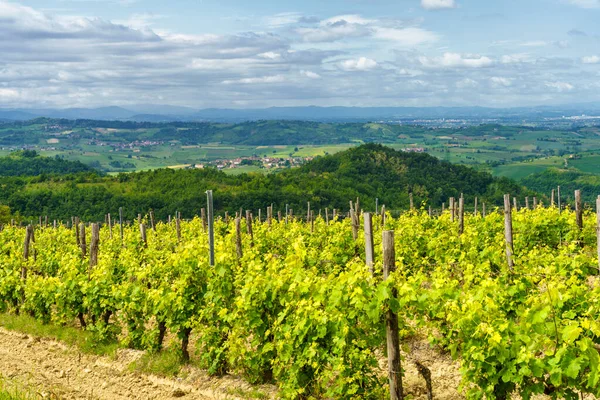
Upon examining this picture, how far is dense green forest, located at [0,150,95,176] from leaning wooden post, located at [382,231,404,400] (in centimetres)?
11970

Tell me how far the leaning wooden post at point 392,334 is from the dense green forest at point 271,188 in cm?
5588

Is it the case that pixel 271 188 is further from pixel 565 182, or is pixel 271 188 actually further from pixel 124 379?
pixel 124 379

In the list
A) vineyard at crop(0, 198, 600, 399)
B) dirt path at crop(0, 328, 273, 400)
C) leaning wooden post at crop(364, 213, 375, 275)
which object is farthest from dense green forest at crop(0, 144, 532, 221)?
leaning wooden post at crop(364, 213, 375, 275)

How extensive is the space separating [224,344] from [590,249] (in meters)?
10.3

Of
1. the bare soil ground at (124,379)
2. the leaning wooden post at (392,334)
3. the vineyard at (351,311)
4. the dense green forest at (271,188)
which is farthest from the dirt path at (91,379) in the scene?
the dense green forest at (271,188)

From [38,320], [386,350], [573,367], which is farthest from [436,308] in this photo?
[38,320]

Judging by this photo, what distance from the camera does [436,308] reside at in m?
6.86

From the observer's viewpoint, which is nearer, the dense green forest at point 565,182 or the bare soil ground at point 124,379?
the bare soil ground at point 124,379

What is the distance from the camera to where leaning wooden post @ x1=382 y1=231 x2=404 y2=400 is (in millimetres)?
6641

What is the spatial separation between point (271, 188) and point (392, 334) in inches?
2620

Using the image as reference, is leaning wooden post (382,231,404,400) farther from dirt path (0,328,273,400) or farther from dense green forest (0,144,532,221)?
dense green forest (0,144,532,221)

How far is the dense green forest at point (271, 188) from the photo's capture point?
6544cm

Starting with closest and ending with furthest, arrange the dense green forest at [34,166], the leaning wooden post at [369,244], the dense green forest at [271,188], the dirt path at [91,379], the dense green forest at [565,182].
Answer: the leaning wooden post at [369,244] → the dirt path at [91,379] → the dense green forest at [271,188] → the dense green forest at [565,182] → the dense green forest at [34,166]

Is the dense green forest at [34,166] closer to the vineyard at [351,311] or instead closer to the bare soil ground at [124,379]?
the vineyard at [351,311]
